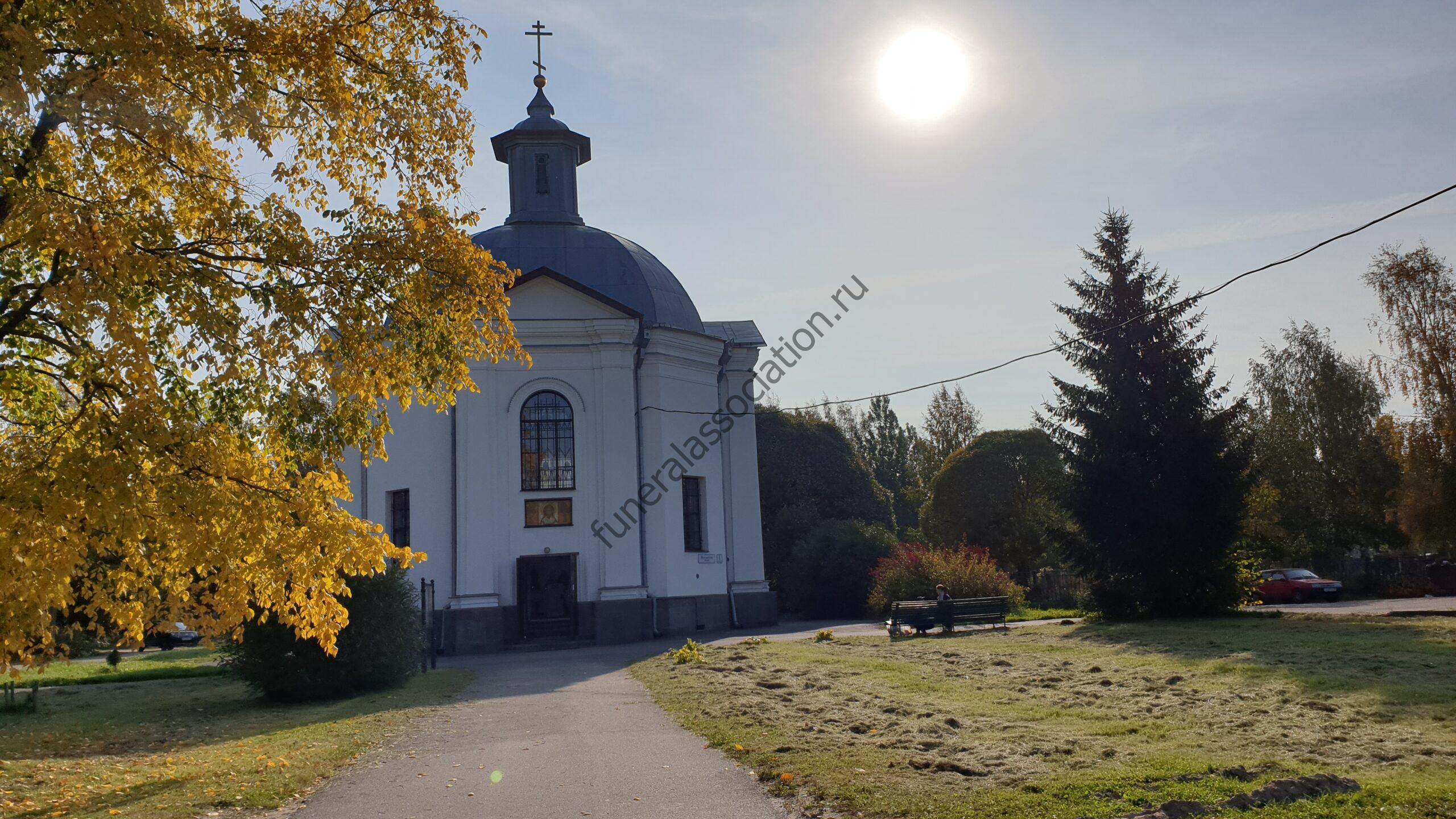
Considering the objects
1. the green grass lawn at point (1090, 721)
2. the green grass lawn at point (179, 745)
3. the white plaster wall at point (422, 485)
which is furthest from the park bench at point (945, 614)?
the white plaster wall at point (422, 485)

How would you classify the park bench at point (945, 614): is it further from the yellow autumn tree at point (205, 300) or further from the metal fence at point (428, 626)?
the yellow autumn tree at point (205, 300)

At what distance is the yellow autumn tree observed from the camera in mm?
6059

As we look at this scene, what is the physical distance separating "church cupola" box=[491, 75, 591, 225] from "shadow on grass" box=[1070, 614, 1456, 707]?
64.0 feet

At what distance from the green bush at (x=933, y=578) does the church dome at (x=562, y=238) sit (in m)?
9.18

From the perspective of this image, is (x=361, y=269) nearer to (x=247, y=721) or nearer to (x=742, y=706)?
(x=742, y=706)

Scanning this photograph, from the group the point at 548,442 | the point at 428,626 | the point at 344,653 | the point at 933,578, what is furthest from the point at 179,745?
the point at 933,578

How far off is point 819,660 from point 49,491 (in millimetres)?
13542

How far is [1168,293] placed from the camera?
84.4 feet

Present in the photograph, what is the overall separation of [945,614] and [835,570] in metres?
10.7

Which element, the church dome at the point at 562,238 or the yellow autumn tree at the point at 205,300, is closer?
the yellow autumn tree at the point at 205,300

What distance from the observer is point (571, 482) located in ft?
89.5

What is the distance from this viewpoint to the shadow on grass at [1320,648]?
1162 centimetres

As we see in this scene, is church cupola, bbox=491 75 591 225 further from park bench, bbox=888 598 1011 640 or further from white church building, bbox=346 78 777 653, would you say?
park bench, bbox=888 598 1011 640

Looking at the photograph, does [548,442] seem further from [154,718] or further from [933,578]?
[154,718]
